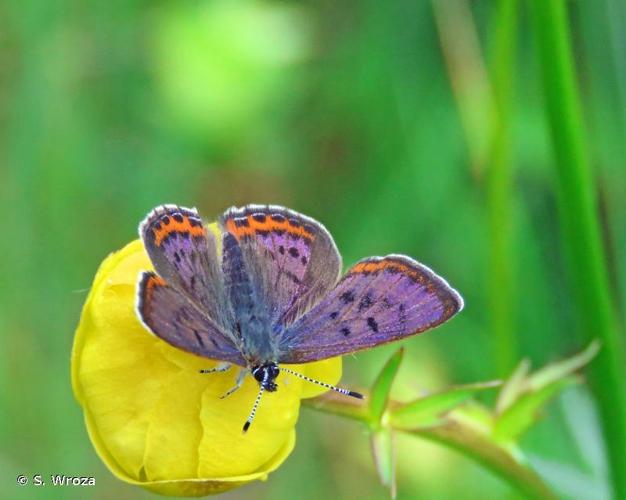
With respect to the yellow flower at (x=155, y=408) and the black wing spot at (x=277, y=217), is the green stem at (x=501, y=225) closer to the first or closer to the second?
the black wing spot at (x=277, y=217)

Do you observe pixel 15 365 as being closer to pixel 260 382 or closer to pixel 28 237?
pixel 28 237

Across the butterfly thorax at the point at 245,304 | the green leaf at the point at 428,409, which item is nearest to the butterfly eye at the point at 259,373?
the butterfly thorax at the point at 245,304

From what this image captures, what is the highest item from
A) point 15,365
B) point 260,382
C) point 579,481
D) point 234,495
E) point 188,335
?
point 188,335

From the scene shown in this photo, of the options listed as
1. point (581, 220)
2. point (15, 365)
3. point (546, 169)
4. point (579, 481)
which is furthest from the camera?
point (546, 169)

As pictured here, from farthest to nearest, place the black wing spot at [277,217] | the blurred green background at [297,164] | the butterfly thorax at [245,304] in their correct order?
the blurred green background at [297,164]
the black wing spot at [277,217]
the butterfly thorax at [245,304]

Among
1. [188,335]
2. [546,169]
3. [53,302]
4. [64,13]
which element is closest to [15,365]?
[53,302]

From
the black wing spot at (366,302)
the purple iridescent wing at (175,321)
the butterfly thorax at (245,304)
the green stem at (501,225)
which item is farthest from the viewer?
the green stem at (501,225)

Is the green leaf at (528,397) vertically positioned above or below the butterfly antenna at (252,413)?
below
